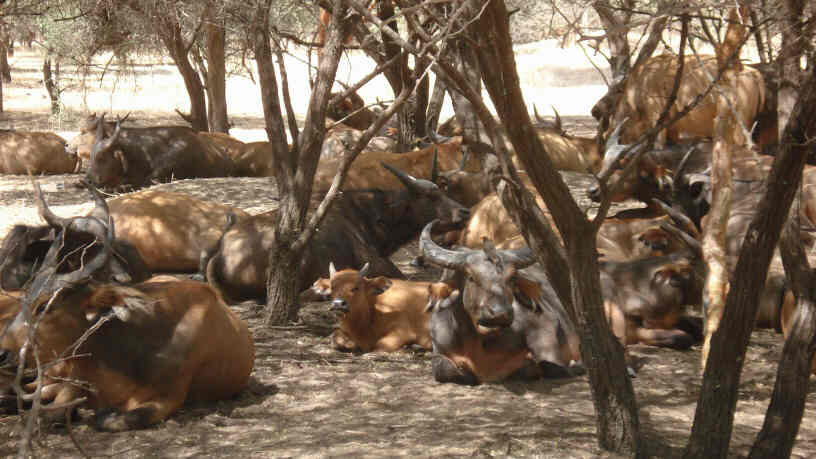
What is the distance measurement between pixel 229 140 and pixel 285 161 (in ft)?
32.7

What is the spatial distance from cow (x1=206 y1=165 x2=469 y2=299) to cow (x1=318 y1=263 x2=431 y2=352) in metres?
0.48

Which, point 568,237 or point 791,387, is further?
point 791,387

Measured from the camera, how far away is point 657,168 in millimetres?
11406

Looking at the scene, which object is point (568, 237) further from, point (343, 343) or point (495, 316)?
point (343, 343)

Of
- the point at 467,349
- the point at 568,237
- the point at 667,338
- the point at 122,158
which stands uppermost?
the point at 568,237

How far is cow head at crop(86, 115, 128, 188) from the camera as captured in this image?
1556cm

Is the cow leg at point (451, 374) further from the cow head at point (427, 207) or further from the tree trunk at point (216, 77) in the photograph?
the tree trunk at point (216, 77)

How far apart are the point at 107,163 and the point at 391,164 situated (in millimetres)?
5177

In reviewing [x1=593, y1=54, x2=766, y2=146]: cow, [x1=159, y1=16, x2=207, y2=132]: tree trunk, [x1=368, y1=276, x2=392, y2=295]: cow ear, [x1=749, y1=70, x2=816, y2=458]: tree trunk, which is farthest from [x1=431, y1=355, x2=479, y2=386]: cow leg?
[x1=159, y1=16, x2=207, y2=132]: tree trunk

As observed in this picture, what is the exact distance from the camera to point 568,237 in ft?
15.6

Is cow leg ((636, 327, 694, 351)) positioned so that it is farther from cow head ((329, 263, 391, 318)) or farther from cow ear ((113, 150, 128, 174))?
cow ear ((113, 150, 128, 174))

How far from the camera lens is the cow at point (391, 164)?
12344mm

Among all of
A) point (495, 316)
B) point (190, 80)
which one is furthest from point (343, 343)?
point (190, 80)

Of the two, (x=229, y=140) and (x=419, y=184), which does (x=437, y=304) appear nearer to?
(x=419, y=184)
